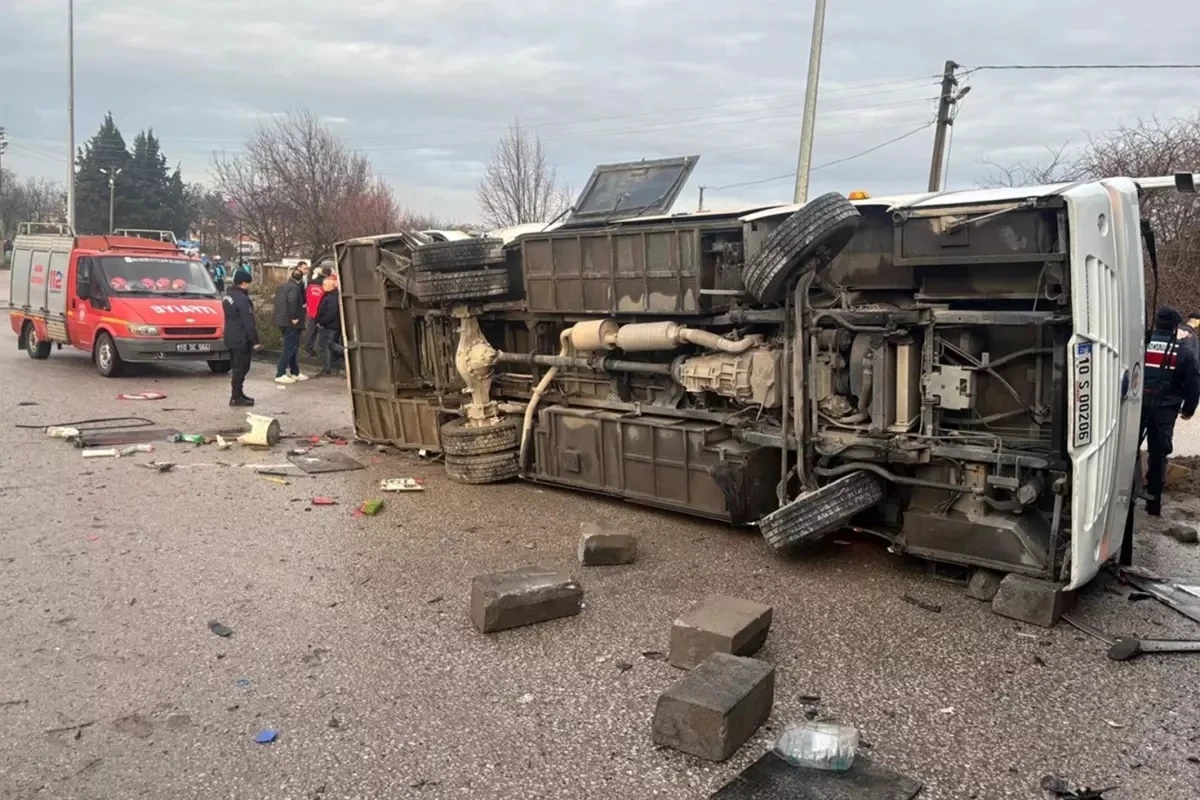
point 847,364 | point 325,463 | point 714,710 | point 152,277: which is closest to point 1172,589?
point 847,364

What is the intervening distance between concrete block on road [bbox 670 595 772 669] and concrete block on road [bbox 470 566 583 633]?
79 cm

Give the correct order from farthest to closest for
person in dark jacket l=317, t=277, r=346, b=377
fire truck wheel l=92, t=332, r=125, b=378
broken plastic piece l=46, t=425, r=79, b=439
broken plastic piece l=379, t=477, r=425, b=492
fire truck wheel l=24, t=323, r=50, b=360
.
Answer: fire truck wheel l=24, t=323, r=50, b=360 → person in dark jacket l=317, t=277, r=346, b=377 → fire truck wheel l=92, t=332, r=125, b=378 → broken plastic piece l=46, t=425, r=79, b=439 → broken plastic piece l=379, t=477, r=425, b=492

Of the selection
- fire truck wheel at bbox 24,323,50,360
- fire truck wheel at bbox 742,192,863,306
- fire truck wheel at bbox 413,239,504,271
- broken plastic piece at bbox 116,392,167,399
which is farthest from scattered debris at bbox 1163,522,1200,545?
fire truck wheel at bbox 24,323,50,360

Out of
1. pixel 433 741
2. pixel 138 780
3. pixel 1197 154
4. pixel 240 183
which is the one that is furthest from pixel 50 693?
pixel 240 183

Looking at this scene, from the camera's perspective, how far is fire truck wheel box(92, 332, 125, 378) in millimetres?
15125

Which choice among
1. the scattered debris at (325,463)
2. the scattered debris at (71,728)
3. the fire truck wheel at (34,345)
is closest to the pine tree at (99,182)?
the fire truck wheel at (34,345)

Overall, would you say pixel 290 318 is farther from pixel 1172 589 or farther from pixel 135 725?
pixel 1172 589

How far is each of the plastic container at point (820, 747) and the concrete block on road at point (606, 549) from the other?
2.41 metres

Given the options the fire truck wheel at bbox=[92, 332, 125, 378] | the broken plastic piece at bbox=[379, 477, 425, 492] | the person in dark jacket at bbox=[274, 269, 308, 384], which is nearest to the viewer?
the broken plastic piece at bbox=[379, 477, 425, 492]

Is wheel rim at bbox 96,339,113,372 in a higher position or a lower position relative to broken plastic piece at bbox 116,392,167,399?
higher

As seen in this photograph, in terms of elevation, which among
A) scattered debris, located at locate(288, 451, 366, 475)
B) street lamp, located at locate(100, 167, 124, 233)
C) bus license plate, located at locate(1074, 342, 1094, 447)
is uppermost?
street lamp, located at locate(100, 167, 124, 233)

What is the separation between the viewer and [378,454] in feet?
32.1

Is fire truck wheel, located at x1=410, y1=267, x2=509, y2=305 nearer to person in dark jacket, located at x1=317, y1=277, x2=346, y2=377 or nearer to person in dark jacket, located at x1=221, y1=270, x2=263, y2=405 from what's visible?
person in dark jacket, located at x1=221, y1=270, x2=263, y2=405

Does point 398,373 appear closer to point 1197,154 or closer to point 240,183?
point 1197,154
